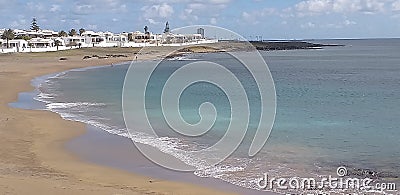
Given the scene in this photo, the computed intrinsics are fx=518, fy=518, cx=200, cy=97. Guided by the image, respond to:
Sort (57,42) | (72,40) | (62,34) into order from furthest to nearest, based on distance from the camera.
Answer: (62,34) → (72,40) → (57,42)

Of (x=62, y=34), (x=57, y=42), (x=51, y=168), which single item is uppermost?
(x=62, y=34)

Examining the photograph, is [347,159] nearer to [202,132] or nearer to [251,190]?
[251,190]

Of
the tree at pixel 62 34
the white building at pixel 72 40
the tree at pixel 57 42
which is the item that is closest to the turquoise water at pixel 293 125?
the white building at pixel 72 40

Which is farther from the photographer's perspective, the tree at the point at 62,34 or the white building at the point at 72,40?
the tree at the point at 62,34

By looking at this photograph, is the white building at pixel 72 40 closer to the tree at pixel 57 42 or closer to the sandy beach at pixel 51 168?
the tree at pixel 57 42

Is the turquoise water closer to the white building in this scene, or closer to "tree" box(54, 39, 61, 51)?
the white building

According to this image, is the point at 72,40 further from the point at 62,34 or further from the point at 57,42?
the point at 57,42

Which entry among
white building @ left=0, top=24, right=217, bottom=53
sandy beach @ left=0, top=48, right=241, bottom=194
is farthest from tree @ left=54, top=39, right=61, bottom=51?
sandy beach @ left=0, top=48, right=241, bottom=194

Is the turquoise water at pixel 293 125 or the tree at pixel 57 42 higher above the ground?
the tree at pixel 57 42

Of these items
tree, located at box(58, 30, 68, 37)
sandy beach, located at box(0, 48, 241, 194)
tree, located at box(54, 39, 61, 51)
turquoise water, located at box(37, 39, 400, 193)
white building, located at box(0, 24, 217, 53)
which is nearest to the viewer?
sandy beach, located at box(0, 48, 241, 194)

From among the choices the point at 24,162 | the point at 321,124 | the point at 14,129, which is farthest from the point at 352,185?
the point at 14,129

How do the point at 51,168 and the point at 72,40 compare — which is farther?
the point at 72,40

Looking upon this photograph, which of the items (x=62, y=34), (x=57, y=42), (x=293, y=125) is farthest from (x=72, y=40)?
(x=293, y=125)

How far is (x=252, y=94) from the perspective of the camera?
37.8 m
